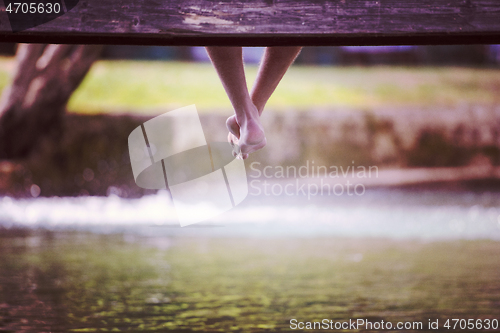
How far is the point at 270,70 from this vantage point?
1121mm

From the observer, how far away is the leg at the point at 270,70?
1.09 metres

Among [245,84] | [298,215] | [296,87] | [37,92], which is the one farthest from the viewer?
[296,87]

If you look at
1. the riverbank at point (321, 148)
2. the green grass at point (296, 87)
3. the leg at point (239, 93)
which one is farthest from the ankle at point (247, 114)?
the green grass at point (296, 87)

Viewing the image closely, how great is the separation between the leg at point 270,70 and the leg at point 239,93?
0.19 ft

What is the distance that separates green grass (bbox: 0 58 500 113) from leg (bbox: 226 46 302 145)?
15.4 feet

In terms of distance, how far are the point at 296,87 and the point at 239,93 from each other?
19.8ft

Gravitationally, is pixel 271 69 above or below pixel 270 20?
below

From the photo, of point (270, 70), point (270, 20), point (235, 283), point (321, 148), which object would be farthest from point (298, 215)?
point (270, 20)

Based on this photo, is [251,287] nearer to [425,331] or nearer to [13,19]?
[425,331]

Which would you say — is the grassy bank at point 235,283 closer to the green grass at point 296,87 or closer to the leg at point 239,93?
the leg at point 239,93

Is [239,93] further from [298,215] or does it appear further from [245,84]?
[298,215]

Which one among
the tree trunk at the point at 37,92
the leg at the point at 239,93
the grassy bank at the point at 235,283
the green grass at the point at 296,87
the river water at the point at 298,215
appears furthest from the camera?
the green grass at the point at 296,87

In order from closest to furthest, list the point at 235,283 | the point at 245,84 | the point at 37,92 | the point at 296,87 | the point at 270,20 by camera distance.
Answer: the point at 270,20 < the point at 245,84 < the point at 235,283 < the point at 37,92 < the point at 296,87

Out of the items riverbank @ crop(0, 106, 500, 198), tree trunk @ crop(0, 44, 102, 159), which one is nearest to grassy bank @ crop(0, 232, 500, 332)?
riverbank @ crop(0, 106, 500, 198)
